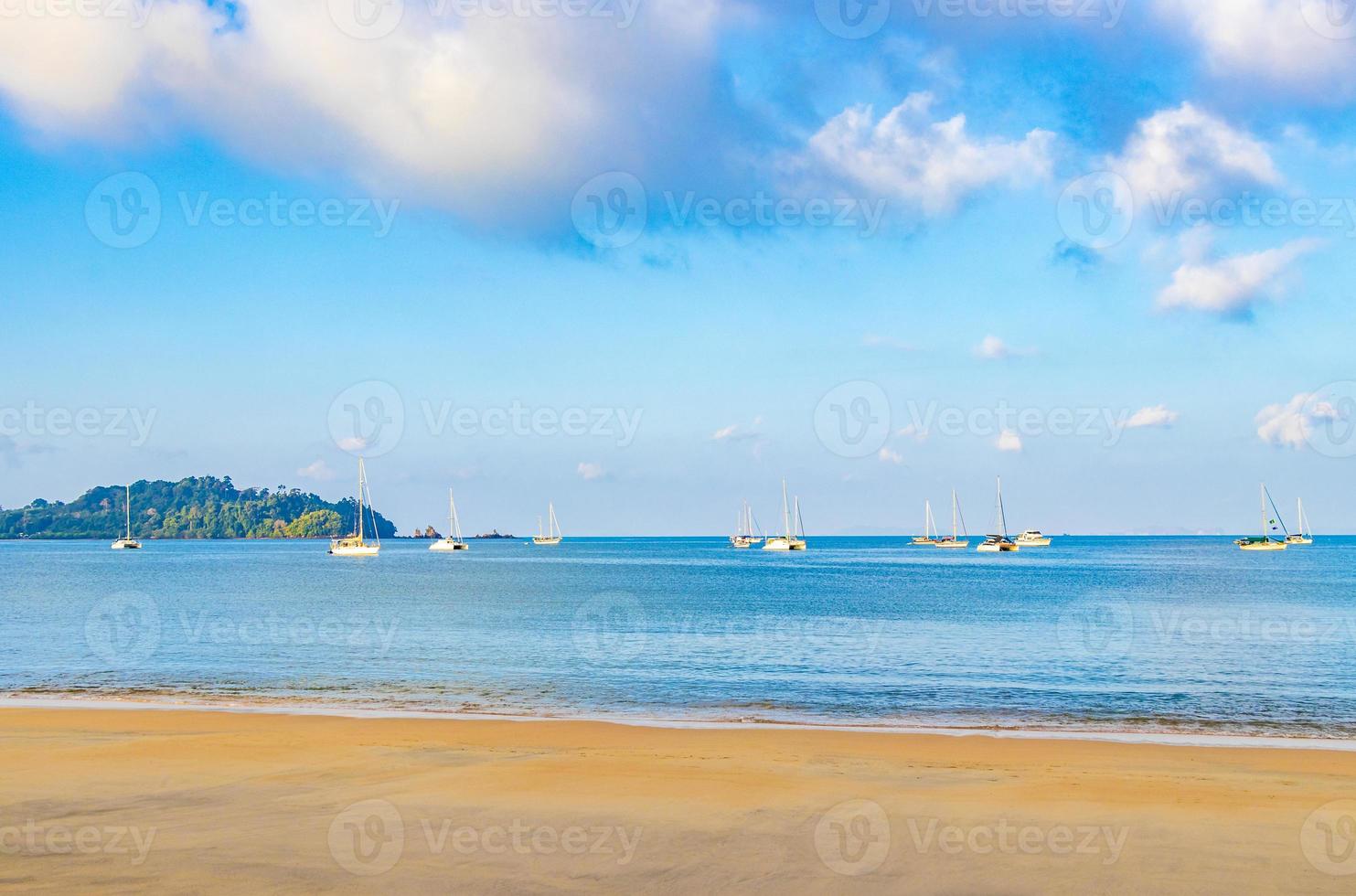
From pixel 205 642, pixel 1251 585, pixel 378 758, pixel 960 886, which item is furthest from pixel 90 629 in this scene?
pixel 1251 585

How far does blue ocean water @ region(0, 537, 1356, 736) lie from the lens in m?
25.7

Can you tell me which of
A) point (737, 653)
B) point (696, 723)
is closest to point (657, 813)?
point (696, 723)

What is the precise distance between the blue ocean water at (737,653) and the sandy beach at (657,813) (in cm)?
538

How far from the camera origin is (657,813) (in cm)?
1336

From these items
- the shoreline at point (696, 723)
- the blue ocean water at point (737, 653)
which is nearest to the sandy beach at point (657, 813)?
the shoreline at point (696, 723)

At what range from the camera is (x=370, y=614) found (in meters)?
57.8

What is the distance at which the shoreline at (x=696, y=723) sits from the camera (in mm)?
20562

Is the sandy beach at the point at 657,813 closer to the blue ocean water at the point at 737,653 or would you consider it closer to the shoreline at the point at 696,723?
the shoreline at the point at 696,723

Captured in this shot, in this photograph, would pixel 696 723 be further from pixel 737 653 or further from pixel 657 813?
pixel 737 653

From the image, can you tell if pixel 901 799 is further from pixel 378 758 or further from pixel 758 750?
pixel 378 758

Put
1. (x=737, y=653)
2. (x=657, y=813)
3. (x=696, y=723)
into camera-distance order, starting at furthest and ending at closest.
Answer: (x=737, y=653) → (x=696, y=723) → (x=657, y=813)

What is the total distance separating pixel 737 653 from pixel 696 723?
48.4 ft

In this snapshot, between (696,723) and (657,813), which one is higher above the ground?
(657,813)

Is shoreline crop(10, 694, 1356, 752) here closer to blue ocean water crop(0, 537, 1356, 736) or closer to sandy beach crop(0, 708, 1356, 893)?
blue ocean water crop(0, 537, 1356, 736)
